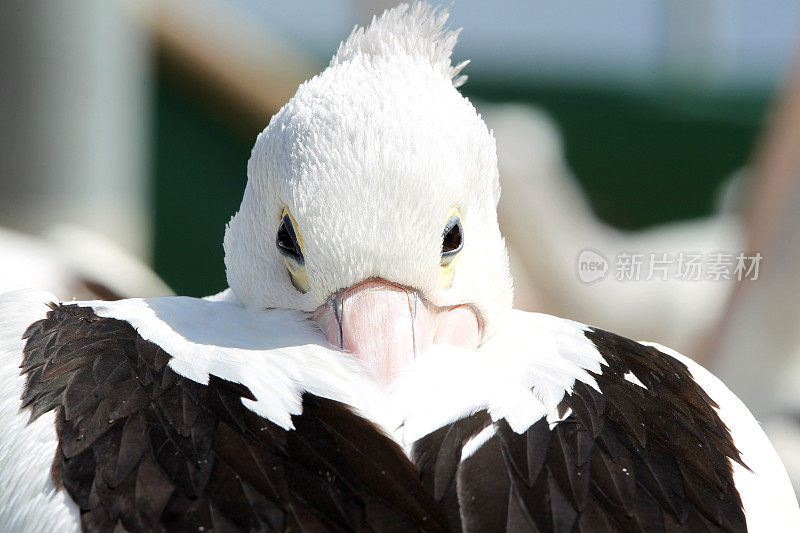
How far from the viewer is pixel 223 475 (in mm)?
874

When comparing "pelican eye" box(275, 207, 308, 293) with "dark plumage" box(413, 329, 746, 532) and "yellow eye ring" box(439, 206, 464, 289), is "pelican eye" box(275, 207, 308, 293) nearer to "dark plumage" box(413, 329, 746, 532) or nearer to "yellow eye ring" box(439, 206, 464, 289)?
"yellow eye ring" box(439, 206, 464, 289)

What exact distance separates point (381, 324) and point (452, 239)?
9.6 inches

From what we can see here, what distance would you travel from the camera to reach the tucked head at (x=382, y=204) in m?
1.17

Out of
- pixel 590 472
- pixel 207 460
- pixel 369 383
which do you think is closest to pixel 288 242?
pixel 369 383

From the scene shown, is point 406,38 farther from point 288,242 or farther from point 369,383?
point 369,383

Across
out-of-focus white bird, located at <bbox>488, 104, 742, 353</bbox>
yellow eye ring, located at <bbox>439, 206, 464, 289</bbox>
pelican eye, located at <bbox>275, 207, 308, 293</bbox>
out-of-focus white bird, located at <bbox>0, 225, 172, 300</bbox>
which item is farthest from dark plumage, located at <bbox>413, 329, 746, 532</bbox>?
out-of-focus white bird, located at <bbox>488, 104, 742, 353</bbox>

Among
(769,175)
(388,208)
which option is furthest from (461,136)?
(769,175)

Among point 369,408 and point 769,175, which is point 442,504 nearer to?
point 369,408

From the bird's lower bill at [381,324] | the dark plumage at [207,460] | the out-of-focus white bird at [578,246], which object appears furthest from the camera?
the out-of-focus white bird at [578,246]

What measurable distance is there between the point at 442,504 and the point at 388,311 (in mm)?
375

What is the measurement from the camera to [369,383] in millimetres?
1074

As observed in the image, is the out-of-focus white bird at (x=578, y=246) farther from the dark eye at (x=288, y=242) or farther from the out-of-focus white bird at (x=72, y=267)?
the dark eye at (x=288, y=242)

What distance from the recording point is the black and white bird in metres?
0.88

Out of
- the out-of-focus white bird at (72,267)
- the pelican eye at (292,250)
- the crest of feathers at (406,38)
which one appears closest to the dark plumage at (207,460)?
the pelican eye at (292,250)
